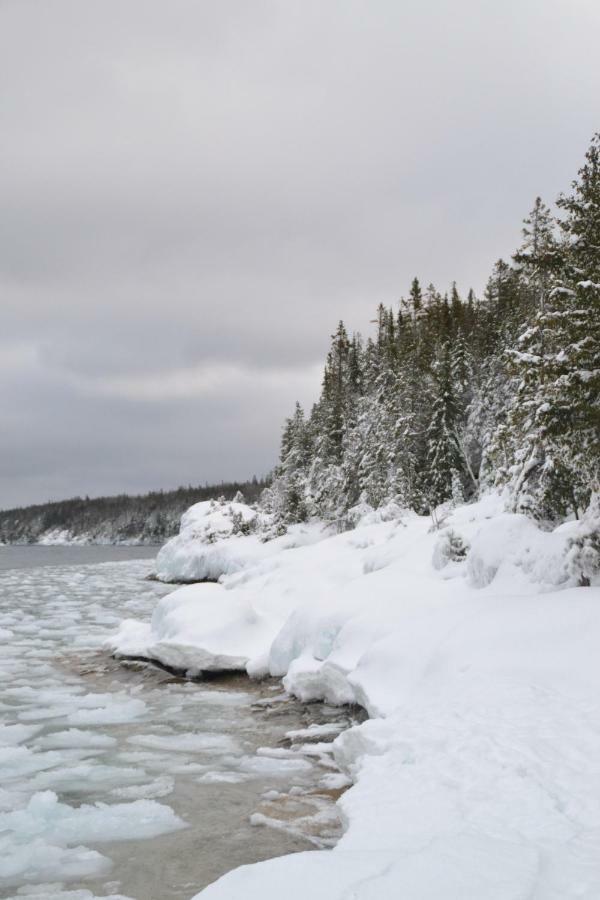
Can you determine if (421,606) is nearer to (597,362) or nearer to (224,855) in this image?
(597,362)

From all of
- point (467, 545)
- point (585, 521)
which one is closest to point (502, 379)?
point (467, 545)

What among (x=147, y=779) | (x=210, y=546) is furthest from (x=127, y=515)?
(x=147, y=779)

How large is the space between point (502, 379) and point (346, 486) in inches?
534

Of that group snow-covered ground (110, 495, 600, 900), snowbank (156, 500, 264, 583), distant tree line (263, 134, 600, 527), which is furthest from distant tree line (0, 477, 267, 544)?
snow-covered ground (110, 495, 600, 900)

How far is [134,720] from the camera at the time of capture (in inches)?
408

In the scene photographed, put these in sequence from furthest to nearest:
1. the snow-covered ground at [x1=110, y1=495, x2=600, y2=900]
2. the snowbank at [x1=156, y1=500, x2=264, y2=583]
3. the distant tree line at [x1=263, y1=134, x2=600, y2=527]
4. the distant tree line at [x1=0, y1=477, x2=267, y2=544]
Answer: the distant tree line at [x1=0, y1=477, x2=267, y2=544] → the snowbank at [x1=156, y1=500, x2=264, y2=583] → the distant tree line at [x1=263, y1=134, x2=600, y2=527] → the snow-covered ground at [x1=110, y1=495, x2=600, y2=900]

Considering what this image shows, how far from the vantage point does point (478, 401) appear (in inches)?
1833

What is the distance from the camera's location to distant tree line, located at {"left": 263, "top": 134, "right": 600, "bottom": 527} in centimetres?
1128

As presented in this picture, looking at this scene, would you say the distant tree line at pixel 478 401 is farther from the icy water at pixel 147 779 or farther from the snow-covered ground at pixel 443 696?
the icy water at pixel 147 779

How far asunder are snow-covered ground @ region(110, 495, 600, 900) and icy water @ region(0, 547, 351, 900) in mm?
748

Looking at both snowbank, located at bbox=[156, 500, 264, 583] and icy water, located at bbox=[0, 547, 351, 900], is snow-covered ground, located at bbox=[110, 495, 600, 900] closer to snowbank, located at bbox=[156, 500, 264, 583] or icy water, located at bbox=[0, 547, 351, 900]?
icy water, located at bbox=[0, 547, 351, 900]

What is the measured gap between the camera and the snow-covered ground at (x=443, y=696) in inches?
148

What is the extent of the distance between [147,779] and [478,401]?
4246 cm

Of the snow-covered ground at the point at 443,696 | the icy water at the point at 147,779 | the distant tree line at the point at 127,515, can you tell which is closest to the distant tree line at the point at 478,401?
the snow-covered ground at the point at 443,696
